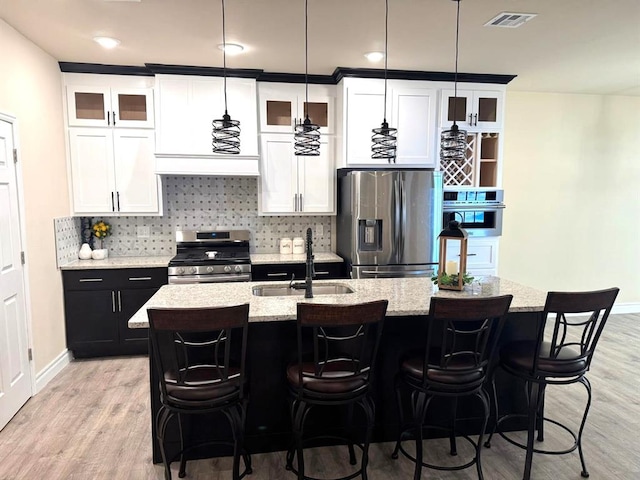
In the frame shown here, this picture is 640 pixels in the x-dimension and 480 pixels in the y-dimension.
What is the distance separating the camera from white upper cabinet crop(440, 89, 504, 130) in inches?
168

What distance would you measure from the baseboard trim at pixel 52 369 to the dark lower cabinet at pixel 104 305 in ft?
0.32

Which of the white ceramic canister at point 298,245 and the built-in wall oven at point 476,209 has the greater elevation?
the built-in wall oven at point 476,209

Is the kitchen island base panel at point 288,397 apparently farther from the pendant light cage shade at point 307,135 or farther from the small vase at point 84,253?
the small vase at point 84,253

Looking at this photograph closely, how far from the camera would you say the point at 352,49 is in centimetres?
350

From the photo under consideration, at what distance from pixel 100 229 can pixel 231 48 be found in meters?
2.23

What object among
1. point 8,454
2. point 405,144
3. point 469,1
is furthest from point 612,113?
point 8,454

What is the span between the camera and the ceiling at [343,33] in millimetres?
2723

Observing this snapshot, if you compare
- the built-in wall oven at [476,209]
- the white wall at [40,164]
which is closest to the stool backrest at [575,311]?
the built-in wall oven at [476,209]

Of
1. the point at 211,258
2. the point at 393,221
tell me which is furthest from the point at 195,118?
the point at 393,221

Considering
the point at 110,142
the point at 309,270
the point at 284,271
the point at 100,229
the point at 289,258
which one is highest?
the point at 110,142

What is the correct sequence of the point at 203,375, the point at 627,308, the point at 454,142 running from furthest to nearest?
1. the point at 627,308
2. the point at 454,142
3. the point at 203,375

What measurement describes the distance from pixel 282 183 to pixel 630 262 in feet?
15.0

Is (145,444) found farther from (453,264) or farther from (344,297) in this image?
(453,264)

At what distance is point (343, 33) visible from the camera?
3.15m
